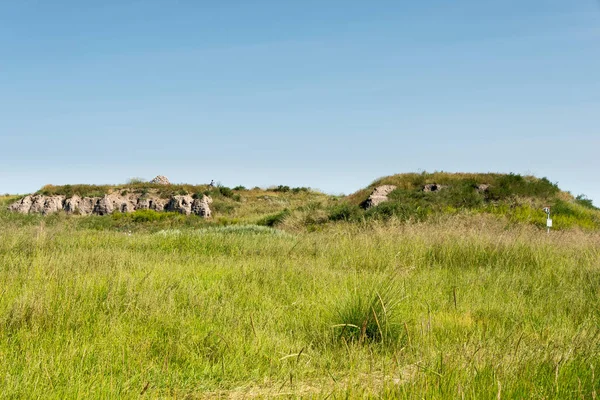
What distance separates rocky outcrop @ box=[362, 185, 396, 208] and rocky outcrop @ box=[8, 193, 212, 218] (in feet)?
41.1

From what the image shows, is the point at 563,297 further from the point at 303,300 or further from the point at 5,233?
the point at 5,233

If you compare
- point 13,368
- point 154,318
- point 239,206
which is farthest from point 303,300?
point 239,206

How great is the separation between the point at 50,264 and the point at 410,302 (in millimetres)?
4830

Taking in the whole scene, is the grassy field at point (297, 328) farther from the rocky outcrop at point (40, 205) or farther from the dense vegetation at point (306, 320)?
the rocky outcrop at point (40, 205)

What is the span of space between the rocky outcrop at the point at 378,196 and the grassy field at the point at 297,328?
15.9 m

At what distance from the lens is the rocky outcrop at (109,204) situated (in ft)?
112

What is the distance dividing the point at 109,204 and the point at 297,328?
32936 millimetres

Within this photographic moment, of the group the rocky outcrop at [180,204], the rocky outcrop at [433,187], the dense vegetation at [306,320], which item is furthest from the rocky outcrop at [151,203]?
the dense vegetation at [306,320]

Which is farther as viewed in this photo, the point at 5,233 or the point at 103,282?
the point at 5,233

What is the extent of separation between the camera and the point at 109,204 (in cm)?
3475

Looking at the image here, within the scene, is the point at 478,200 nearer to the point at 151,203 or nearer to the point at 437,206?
the point at 437,206

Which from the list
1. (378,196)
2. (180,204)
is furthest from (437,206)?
(180,204)

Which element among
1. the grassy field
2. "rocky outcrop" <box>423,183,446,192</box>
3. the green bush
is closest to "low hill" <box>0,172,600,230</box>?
"rocky outcrop" <box>423,183,446,192</box>

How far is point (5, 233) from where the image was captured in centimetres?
1013
